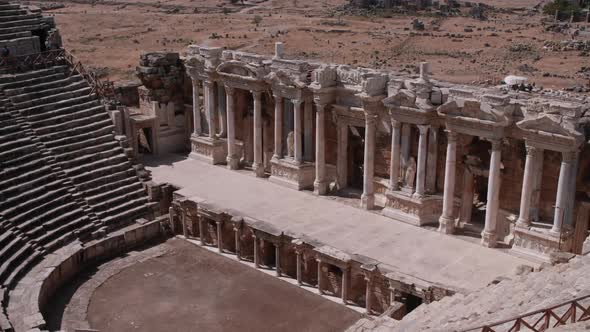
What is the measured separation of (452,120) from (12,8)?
20.5 metres

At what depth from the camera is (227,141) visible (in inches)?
1273

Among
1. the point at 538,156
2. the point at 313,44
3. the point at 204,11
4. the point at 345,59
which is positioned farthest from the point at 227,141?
the point at 204,11

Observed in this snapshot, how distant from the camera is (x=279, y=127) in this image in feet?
97.2

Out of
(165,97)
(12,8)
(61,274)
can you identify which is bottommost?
(61,274)

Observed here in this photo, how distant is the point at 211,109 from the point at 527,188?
1547 cm

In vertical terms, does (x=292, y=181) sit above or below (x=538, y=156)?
below

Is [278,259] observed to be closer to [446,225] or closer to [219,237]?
[219,237]

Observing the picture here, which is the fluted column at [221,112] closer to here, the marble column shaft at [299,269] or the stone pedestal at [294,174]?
the stone pedestal at [294,174]

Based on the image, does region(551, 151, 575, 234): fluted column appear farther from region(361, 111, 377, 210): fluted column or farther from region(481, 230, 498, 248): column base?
region(361, 111, 377, 210): fluted column

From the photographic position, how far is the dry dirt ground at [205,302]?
21062 mm

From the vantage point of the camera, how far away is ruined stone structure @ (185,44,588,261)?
72.8 ft

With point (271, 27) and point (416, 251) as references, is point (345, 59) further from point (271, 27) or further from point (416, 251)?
point (416, 251)

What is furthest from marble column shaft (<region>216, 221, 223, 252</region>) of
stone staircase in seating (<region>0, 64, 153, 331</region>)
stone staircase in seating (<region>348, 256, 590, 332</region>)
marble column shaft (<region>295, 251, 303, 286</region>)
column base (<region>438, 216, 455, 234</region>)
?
stone staircase in seating (<region>348, 256, 590, 332</region>)

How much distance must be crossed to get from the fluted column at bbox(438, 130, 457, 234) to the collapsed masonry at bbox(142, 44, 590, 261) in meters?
0.04
